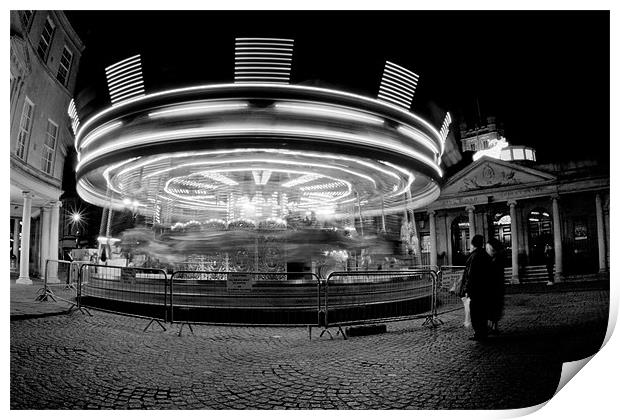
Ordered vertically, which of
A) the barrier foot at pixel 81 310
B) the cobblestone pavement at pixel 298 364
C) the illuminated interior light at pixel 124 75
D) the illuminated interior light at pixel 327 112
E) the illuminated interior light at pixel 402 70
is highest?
the illuminated interior light at pixel 402 70

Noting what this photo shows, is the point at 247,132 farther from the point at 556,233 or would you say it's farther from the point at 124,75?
the point at 556,233

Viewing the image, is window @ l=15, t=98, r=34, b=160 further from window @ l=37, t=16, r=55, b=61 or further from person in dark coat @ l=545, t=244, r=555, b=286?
person in dark coat @ l=545, t=244, r=555, b=286

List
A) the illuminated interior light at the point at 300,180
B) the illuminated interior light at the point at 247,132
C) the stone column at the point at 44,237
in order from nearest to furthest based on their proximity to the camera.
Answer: the stone column at the point at 44,237, the illuminated interior light at the point at 247,132, the illuminated interior light at the point at 300,180

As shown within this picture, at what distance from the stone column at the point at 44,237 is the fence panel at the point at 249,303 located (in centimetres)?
173

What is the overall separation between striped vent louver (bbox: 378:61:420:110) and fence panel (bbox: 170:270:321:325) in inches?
119

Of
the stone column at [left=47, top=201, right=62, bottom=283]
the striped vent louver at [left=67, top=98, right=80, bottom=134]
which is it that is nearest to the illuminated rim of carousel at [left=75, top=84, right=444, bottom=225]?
the striped vent louver at [left=67, top=98, right=80, bottom=134]

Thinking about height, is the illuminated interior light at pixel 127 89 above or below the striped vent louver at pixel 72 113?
above

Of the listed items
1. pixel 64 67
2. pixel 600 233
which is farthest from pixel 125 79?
pixel 600 233

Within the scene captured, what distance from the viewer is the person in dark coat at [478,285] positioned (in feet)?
17.2

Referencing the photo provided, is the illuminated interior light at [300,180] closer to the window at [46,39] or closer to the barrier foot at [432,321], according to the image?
the barrier foot at [432,321]

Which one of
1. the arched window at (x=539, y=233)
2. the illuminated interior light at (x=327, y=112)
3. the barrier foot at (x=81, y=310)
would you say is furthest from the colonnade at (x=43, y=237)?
the arched window at (x=539, y=233)

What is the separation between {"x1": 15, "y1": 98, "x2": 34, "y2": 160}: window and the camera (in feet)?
14.2

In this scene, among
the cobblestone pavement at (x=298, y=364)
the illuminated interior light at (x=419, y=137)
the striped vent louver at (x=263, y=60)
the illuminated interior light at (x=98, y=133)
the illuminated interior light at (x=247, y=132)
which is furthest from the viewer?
the illuminated interior light at (x=419, y=137)

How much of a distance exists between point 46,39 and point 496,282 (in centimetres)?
624
